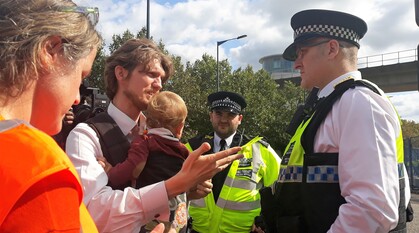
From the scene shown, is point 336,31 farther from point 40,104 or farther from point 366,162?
point 40,104

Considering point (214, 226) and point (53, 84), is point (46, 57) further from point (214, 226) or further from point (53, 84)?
point (214, 226)

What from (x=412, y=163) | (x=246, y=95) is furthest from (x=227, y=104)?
(x=246, y=95)

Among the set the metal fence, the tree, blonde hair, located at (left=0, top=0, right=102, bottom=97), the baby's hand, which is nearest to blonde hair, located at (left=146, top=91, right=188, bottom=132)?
the baby's hand

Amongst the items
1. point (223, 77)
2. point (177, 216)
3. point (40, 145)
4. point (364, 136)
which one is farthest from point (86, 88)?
point (223, 77)

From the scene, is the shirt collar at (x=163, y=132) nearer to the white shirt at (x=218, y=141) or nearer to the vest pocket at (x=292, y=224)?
the vest pocket at (x=292, y=224)

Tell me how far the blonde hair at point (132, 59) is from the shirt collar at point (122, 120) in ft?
0.64

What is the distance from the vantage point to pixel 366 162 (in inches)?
82.0

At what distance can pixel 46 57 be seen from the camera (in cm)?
114

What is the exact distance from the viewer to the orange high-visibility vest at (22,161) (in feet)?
2.72

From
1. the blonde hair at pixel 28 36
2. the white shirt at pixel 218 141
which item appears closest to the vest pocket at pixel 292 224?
the blonde hair at pixel 28 36

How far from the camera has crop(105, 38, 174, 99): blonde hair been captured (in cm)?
251

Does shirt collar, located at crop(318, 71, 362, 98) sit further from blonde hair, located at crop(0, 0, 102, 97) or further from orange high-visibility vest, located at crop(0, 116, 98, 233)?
orange high-visibility vest, located at crop(0, 116, 98, 233)

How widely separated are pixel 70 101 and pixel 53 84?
0.34 ft

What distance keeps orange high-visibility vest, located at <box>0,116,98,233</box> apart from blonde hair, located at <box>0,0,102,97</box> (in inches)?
5.5
